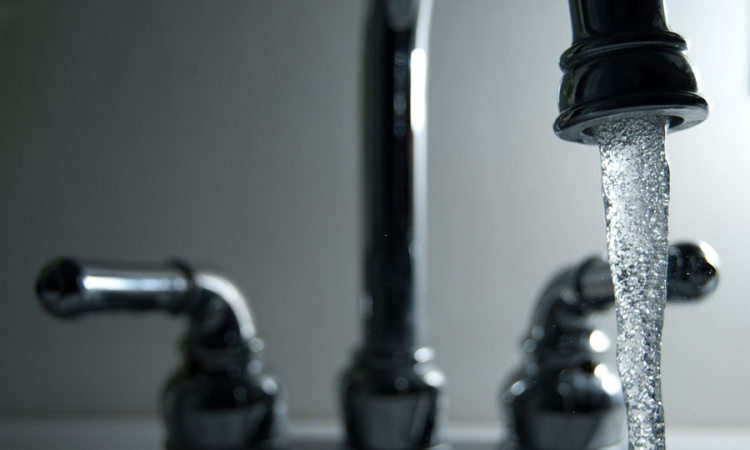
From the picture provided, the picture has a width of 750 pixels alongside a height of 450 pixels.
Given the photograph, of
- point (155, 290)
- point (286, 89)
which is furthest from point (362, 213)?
point (286, 89)

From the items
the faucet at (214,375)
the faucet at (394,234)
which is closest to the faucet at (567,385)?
the faucet at (394,234)

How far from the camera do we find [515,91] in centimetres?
55

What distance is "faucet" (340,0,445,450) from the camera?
0.42m

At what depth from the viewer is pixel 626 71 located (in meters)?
0.22

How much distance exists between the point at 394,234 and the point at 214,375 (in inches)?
6.6

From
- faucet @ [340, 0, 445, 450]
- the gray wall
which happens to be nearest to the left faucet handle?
faucet @ [340, 0, 445, 450]

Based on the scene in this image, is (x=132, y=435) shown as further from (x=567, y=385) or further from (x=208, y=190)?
(x=567, y=385)

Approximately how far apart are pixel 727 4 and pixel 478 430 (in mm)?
439

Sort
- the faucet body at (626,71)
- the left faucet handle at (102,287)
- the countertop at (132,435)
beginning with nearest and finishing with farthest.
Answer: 1. the faucet body at (626,71)
2. the left faucet handle at (102,287)
3. the countertop at (132,435)

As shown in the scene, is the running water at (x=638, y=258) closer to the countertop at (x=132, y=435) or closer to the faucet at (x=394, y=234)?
the faucet at (x=394, y=234)

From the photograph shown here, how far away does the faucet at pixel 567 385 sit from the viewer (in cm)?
43

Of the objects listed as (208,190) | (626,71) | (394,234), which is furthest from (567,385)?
(208,190)

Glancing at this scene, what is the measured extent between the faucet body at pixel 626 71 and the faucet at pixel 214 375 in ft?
0.96

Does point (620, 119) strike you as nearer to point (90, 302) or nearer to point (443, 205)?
point (90, 302)
